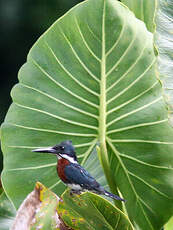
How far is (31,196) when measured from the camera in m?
1.30

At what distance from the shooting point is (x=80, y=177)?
4.84 feet

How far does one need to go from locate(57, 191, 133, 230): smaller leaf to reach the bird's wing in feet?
0.40

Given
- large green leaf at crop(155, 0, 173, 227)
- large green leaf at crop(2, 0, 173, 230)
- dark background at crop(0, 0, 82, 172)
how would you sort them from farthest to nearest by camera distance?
1. dark background at crop(0, 0, 82, 172)
2. large green leaf at crop(2, 0, 173, 230)
3. large green leaf at crop(155, 0, 173, 227)

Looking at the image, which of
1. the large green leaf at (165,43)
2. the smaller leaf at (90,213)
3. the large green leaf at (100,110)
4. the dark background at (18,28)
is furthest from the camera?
the dark background at (18,28)

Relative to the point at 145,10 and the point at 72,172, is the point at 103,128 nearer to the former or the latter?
the point at 72,172

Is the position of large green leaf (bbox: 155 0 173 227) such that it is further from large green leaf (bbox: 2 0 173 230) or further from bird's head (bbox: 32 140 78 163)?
bird's head (bbox: 32 140 78 163)

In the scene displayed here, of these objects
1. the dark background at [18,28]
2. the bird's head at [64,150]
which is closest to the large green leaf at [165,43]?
the bird's head at [64,150]

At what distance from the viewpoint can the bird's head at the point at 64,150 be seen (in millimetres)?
1462

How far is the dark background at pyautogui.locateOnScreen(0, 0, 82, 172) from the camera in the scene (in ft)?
19.3

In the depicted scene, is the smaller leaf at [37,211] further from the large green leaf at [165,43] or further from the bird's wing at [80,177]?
the large green leaf at [165,43]

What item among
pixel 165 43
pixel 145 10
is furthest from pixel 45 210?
pixel 145 10

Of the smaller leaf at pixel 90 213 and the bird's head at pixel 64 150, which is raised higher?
the bird's head at pixel 64 150

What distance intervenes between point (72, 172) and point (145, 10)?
458 mm

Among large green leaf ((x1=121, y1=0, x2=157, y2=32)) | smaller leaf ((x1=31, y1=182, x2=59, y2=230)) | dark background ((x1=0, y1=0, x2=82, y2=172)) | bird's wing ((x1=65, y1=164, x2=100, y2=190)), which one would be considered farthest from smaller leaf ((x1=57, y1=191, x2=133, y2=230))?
dark background ((x1=0, y1=0, x2=82, y2=172))
